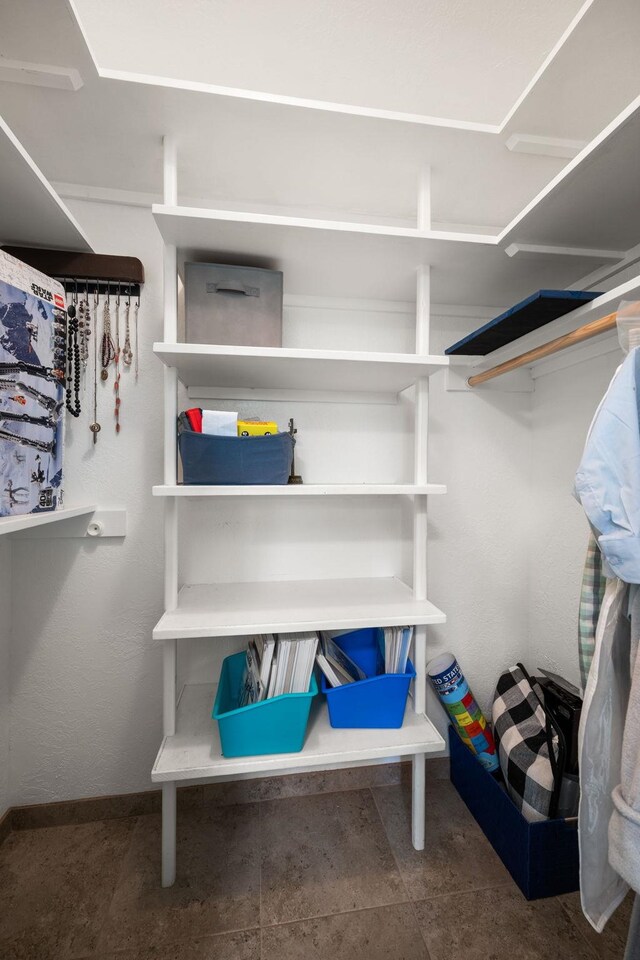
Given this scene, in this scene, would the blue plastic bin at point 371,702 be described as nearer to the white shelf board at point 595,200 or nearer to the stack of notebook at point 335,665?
the stack of notebook at point 335,665

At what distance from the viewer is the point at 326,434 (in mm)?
1435

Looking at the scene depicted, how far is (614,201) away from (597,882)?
1.37 metres

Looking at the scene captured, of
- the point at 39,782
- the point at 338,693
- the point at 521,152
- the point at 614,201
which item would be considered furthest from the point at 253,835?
the point at 521,152

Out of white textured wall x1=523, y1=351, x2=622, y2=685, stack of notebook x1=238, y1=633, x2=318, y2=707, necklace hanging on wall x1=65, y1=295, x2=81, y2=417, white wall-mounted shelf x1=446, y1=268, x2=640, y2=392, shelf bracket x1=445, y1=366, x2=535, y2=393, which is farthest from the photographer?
shelf bracket x1=445, y1=366, x2=535, y2=393

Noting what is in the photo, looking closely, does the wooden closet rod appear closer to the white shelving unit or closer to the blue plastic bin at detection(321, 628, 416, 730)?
the white shelving unit

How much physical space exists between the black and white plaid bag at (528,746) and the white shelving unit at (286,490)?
0.87 ft

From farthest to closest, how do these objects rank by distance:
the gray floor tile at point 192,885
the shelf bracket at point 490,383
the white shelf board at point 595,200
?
the shelf bracket at point 490,383, the gray floor tile at point 192,885, the white shelf board at point 595,200

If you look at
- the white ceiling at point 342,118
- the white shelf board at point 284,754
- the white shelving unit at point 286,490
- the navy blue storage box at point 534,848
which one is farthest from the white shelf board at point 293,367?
the navy blue storage box at point 534,848

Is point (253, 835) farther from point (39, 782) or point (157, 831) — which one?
point (39, 782)

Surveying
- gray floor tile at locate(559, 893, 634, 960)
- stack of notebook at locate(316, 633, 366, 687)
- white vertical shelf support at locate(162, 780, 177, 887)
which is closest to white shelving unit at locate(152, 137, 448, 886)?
white vertical shelf support at locate(162, 780, 177, 887)

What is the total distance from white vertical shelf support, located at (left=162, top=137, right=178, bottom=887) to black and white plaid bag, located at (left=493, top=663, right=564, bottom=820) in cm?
93

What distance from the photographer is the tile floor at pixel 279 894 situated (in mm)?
966

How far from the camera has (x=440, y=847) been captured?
122 centimetres

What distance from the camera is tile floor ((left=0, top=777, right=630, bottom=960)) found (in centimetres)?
97
